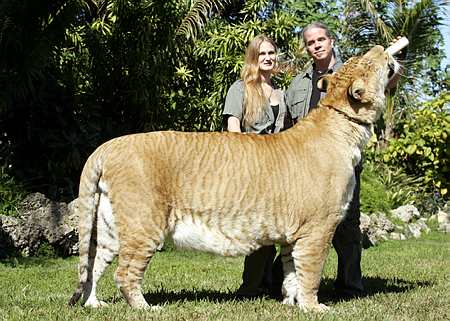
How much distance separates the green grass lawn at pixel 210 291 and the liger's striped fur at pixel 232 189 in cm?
30

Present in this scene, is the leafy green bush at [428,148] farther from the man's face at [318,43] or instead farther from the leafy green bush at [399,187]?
the man's face at [318,43]

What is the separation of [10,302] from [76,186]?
5.76 m

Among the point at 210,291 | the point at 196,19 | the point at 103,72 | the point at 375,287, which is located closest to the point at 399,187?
the point at 196,19

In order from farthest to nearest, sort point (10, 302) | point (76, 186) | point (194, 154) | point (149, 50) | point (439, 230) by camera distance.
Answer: point (439, 230)
point (149, 50)
point (76, 186)
point (10, 302)
point (194, 154)

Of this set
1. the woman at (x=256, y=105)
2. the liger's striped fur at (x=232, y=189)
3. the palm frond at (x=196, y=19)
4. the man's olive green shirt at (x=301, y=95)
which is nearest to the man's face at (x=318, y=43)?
the man's olive green shirt at (x=301, y=95)

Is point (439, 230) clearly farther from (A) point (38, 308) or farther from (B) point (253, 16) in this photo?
(A) point (38, 308)

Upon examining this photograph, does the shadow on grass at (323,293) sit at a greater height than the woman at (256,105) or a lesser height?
lesser

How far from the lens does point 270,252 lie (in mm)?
6969

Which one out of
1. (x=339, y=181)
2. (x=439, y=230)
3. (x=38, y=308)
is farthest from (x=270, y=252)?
(x=439, y=230)

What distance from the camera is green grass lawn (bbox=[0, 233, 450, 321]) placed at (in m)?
5.71

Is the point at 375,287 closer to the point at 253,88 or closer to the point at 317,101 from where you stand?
the point at 317,101

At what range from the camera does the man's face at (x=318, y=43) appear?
666cm

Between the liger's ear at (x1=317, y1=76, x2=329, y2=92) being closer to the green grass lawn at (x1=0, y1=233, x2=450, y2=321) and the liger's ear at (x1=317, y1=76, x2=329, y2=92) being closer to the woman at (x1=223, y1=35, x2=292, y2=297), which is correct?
the woman at (x1=223, y1=35, x2=292, y2=297)

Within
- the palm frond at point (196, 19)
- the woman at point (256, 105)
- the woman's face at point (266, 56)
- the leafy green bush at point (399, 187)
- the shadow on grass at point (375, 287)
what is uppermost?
the palm frond at point (196, 19)
